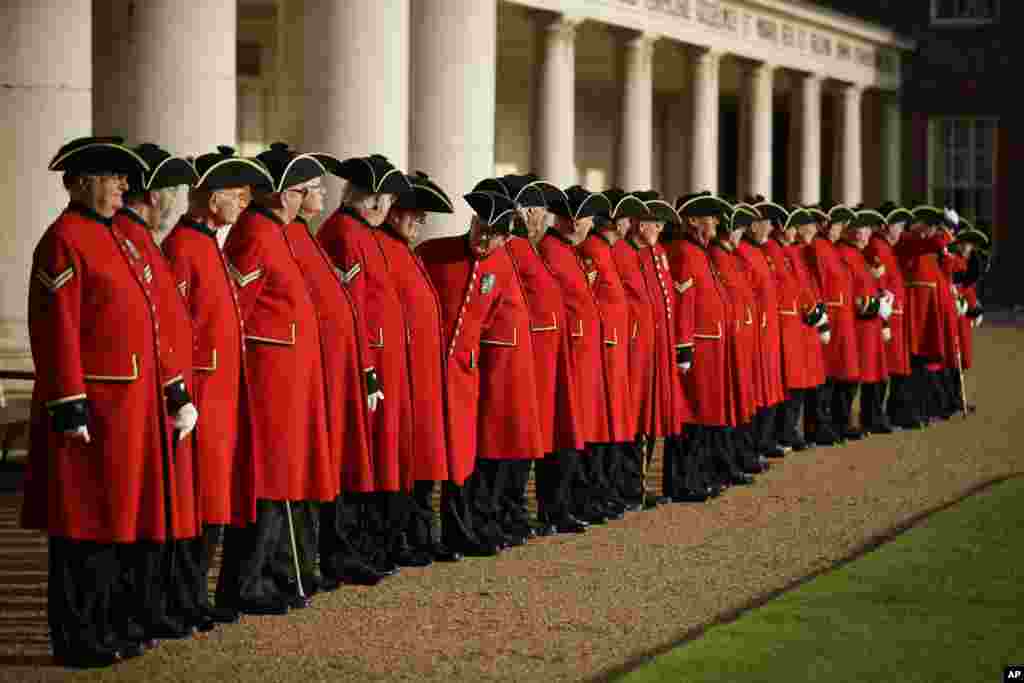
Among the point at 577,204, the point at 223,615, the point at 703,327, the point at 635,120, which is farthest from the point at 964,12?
the point at 223,615

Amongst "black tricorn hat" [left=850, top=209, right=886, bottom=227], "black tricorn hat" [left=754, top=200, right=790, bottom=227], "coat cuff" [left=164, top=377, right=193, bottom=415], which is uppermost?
"black tricorn hat" [left=850, top=209, right=886, bottom=227]

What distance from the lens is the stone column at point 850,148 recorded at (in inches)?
1702

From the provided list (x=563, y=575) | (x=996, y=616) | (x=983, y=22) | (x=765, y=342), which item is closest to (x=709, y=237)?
(x=765, y=342)

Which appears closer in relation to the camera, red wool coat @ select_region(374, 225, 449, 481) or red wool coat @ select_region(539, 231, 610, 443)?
red wool coat @ select_region(374, 225, 449, 481)

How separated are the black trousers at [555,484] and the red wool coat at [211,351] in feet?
11.3

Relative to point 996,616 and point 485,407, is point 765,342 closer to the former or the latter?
point 485,407

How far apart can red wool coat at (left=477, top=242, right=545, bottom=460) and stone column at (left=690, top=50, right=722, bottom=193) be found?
2415 cm

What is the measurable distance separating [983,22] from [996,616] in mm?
Result: 38918

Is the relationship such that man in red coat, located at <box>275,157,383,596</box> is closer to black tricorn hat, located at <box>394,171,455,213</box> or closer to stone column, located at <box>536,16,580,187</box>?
black tricorn hat, located at <box>394,171,455,213</box>

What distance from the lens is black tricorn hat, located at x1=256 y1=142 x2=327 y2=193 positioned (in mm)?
8922

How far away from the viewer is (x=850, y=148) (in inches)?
1703

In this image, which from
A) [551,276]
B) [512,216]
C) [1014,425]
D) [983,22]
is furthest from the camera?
[983,22]

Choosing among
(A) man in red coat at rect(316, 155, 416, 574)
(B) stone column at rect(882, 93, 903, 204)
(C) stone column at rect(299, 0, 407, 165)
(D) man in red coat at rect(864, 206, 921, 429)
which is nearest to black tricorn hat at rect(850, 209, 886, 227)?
(D) man in red coat at rect(864, 206, 921, 429)

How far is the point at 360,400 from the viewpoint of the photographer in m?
9.47
